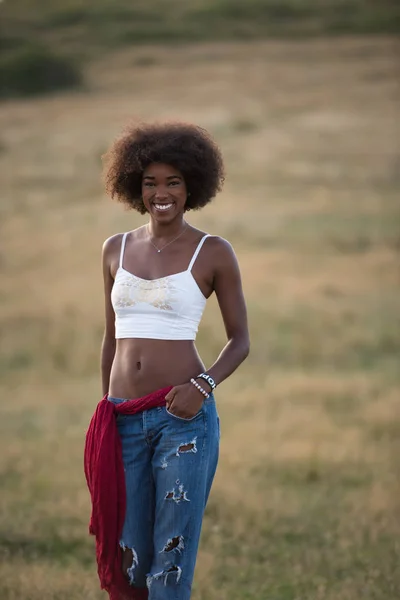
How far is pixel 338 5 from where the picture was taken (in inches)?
2109

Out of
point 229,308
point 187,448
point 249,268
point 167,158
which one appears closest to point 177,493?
point 187,448

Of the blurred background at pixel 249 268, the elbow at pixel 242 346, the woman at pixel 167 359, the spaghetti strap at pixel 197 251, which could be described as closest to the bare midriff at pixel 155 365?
the woman at pixel 167 359

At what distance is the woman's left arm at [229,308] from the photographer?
3.95m

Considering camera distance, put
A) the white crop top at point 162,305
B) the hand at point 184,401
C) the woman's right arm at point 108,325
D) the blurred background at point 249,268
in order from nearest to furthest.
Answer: the hand at point 184,401
the white crop top at point 162,305
the woman's right arm at point 108,325
the blurred background at point 249,268

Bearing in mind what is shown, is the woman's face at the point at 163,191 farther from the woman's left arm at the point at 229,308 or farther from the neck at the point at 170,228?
the woman's left arm at the point at 229,308

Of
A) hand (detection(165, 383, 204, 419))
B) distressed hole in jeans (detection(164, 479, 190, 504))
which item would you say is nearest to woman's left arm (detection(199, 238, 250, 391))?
hand (detection(165, 383, 204, 419))

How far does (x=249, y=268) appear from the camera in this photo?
67.4ft

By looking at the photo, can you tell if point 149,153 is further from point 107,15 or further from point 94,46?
point 107,15

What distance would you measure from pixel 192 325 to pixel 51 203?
2407cm

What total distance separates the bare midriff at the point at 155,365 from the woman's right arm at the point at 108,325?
277 mm

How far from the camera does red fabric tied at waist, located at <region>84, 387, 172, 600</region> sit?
389 cm

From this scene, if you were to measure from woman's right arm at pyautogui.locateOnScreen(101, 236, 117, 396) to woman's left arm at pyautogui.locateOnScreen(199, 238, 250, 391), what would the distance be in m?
0.42

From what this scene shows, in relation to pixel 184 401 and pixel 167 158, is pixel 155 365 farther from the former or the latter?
pixel 167 158

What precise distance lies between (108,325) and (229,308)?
1.69 feet
